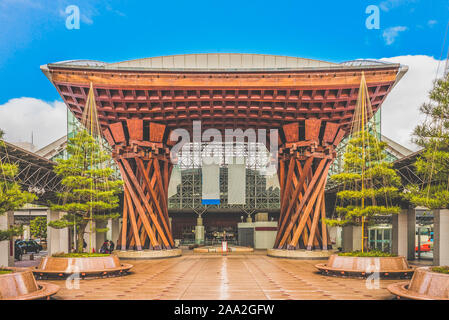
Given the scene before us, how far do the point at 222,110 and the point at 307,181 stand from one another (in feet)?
22.1

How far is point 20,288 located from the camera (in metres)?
9.21

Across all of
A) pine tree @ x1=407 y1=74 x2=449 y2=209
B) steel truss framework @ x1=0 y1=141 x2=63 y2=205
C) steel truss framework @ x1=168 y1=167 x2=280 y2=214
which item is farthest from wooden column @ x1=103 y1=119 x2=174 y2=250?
steel truss framework @ x1=168 y1=167 x2=280 y2=214

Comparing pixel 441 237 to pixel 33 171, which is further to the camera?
pixel 33 171

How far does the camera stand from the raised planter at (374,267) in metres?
13.7

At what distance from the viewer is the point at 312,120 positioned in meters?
25.2

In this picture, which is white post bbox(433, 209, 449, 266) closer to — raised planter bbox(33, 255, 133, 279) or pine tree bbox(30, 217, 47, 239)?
raised planter bbox(33, 255, 133, 279)

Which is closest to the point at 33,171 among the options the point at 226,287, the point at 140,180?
the point at 140,180

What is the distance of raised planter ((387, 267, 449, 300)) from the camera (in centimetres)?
868

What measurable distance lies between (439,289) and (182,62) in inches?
808

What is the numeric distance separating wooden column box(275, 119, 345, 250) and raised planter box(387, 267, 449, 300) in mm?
15361

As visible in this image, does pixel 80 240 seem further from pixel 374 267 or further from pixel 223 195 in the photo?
pixel 223 195

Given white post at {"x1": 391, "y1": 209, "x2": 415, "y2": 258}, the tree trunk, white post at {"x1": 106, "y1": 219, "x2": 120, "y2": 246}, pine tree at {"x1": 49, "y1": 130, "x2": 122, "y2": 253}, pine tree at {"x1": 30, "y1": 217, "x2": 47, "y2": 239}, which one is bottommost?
pine tree at {"x1": 30, "y1": 217, "x2": 47, "y2": 239}
